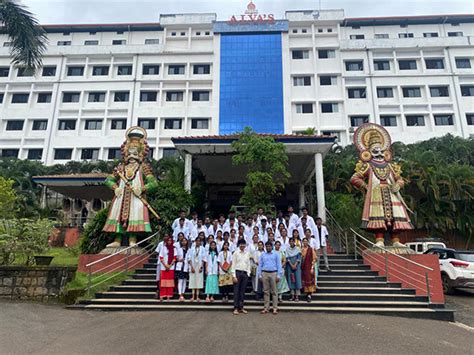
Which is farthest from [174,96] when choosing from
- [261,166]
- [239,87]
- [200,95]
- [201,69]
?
[261,166]

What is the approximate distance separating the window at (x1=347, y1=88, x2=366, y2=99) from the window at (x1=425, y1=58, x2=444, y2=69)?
7.70 m

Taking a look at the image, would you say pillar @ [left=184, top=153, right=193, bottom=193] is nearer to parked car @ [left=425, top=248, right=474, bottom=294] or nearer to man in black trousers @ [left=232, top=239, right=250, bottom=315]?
man in black trousers @ [left=232, top=239, right=250, bottom=315]

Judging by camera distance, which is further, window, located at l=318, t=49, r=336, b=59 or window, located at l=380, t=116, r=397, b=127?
window, located at l=318, t=49, r=336, b=59

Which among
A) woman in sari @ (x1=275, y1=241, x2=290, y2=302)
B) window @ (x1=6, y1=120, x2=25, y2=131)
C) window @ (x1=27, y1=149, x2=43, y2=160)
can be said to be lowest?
woman in sari @ (x1=275, y1=241, x2=290, y2=302)

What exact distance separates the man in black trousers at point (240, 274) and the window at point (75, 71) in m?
37.3

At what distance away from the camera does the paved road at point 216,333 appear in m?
4.48

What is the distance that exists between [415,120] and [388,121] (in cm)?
281

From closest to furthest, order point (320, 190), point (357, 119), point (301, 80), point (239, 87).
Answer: point (320, 190) → point (357, 119) → point (239, 87) → point (301, 80)

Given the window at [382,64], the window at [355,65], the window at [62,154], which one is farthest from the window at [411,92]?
the window at [62,154]

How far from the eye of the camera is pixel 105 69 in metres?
37.4

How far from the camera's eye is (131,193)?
9.72m

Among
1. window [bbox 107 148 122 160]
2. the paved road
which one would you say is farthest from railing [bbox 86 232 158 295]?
window [bbox 107 148 122 160]

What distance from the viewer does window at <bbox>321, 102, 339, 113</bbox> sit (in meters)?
34.5

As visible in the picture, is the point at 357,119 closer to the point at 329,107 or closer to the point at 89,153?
the point at 329,107
